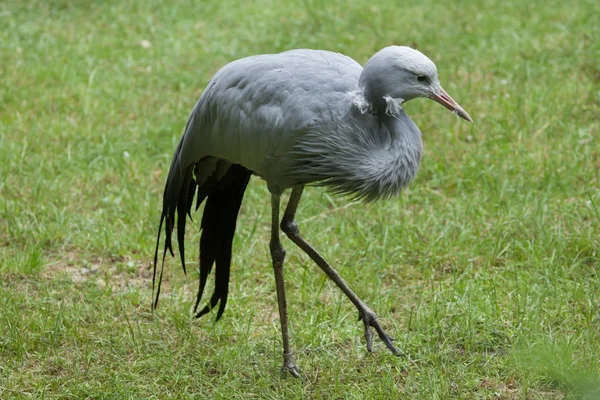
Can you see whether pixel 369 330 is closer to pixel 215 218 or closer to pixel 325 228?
pixel 215 218

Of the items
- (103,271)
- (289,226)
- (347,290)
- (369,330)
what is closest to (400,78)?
(289,226)

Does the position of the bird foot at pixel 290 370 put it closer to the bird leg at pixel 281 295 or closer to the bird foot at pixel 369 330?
the bird leg at pixel 281 295

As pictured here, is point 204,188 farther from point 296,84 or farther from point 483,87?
point 483,87

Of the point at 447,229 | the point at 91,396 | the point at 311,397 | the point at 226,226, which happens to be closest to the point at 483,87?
the point at 447,229

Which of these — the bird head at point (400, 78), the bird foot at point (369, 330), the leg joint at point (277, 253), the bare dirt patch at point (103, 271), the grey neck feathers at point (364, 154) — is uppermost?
the bird head at point (400, 78)

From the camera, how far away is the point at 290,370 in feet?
13.6

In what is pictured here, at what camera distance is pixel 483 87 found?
6953 millimetres

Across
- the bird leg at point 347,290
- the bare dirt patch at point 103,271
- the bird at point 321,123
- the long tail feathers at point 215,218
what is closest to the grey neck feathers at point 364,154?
the bird at point 321,123

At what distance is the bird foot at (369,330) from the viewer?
418 cm

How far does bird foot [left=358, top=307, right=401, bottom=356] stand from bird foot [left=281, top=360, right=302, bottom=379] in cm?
35

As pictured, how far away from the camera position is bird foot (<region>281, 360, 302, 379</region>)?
4.14 m

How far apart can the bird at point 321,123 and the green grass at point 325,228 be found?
1.25 feet

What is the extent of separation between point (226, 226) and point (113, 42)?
413 cm

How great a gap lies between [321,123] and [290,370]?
121cm
